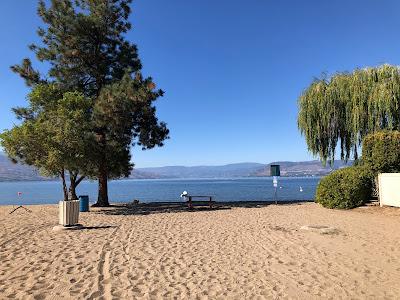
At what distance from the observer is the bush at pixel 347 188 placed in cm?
1722

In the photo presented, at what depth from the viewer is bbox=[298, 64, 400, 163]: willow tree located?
68.5 ft

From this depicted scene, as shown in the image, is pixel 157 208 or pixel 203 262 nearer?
pixel 203 262

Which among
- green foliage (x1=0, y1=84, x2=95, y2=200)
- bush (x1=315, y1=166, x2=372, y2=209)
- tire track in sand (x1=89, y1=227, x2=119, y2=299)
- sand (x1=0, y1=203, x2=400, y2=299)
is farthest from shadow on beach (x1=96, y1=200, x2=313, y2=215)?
tire track in sand (x1=89, y1=227, x2=119, y2=299)

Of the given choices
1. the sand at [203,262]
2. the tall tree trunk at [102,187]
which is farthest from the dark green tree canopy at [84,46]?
the sand at [203,262]

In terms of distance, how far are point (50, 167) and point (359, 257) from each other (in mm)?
13702

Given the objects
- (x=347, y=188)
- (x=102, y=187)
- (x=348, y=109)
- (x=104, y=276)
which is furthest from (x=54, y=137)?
(x=348, y=109)

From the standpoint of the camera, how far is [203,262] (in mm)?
7641

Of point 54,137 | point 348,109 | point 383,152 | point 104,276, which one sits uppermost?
point 348,109

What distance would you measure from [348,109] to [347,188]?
6.55 metres

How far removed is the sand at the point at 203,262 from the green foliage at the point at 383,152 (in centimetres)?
495

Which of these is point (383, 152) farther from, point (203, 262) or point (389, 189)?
point (203, 262)

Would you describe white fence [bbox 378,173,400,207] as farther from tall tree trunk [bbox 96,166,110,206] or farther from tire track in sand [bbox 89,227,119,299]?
tall tree trunk [bbox 96,166,110,206]

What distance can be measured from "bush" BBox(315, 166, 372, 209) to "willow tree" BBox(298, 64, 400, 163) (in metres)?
4.78

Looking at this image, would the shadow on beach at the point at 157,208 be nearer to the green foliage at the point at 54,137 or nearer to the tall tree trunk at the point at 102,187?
the tall tree trunk at the point at 102,187
